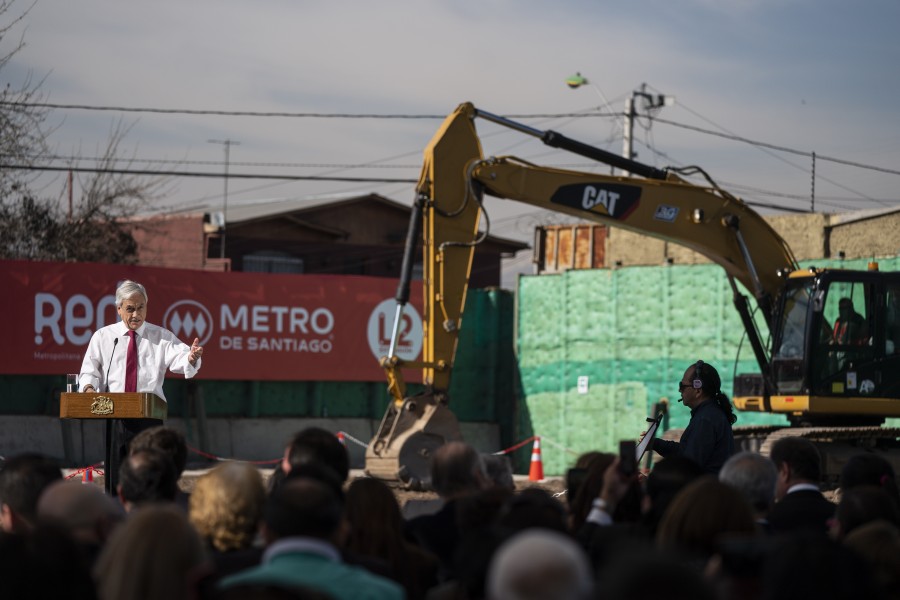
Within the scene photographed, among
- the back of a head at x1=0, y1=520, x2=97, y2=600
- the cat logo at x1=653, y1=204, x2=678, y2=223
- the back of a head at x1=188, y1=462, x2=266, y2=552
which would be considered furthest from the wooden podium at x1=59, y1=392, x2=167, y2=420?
the cat logo at x1=653, y1=204, x2=678, y2=223

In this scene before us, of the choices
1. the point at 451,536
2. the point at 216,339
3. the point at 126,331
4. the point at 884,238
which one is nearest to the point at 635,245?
the point at 884,238

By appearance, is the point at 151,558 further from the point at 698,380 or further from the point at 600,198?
the point at 600,198

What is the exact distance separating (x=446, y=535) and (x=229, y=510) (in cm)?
123

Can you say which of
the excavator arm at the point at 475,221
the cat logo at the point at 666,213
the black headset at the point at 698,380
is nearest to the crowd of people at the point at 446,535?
the black headset at the point at 698,380

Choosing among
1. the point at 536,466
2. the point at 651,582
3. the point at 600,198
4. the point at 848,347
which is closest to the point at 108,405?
the point at 651,582

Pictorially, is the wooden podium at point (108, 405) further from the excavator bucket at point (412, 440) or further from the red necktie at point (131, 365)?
the excavator bucket at point (412, 440)

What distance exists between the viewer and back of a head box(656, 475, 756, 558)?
4871mm

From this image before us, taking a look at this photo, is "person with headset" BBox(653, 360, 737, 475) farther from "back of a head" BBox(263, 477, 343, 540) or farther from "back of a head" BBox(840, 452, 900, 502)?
"back of a head" BBox(263, 477, 343, 540)

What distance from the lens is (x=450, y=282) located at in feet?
55.2

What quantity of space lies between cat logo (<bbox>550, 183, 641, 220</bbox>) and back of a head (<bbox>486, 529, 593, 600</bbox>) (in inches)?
538

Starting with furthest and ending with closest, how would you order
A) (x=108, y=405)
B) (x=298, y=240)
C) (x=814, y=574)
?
1. (x=298, y=240)
2. (x=108, y=405)
3. (x=814, y=574)

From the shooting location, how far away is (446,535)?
626 cm

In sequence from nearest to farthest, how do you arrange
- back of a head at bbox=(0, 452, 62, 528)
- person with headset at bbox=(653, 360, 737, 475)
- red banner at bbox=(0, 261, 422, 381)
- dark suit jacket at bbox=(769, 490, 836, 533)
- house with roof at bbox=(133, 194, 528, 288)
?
1. back of a head at bbox=(0, 452, 62, 528)
2. dark suit jacket at bbox=(769, 490, 836, 533)
3. person with headset at bbox=(653, 360, 737, 475)
4. red banner at bbox=(0, 261, 422, 381)
5. house with roof at bbox=(133, 194, 528, 288)

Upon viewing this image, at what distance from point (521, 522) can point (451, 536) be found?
114 centimetres
